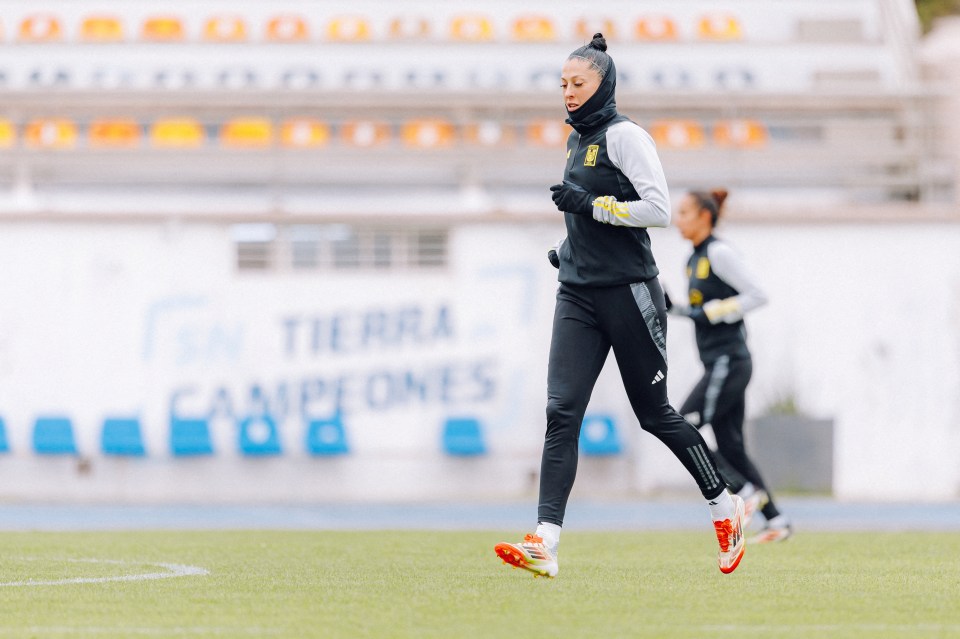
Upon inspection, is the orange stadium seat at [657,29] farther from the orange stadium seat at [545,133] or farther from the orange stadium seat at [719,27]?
the orange stadium seat at [545,133]

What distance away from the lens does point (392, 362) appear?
15609 mm

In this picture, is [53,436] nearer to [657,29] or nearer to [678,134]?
[678,134]

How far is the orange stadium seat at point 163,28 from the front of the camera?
25.0 meters

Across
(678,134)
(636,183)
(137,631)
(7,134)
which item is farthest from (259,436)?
(137,631)

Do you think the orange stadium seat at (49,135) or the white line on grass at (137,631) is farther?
the orange stadium seat at (49,135)

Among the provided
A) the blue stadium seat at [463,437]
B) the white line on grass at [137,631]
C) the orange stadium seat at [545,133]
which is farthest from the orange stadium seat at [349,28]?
the white line on grass at [137,631]

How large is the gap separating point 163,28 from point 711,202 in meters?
17.4

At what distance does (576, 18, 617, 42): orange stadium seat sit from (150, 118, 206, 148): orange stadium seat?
736 centimetres

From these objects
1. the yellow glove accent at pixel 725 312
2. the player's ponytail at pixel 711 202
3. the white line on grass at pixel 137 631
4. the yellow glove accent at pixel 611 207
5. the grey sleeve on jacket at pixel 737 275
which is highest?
the yellow glove accent at pixel 611 207

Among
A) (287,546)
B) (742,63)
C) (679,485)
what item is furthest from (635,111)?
(287,546)

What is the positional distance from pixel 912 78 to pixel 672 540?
16078 millimetres

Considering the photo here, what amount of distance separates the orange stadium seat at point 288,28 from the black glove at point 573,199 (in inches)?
738

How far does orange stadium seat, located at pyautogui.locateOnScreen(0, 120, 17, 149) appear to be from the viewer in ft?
61.3

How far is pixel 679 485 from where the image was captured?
51.4 ft
